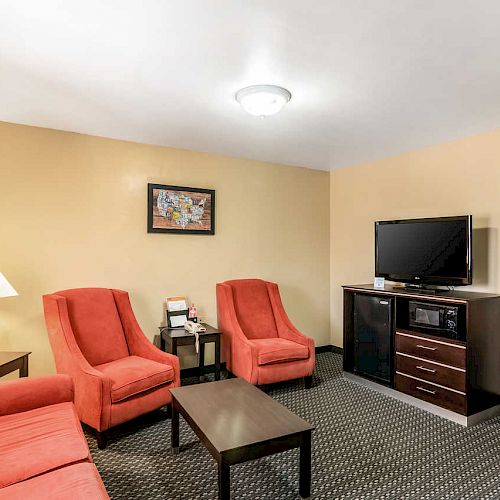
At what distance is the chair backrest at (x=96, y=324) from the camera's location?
3207mm

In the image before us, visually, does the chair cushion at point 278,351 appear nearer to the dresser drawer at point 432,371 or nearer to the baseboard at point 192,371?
the baseboard at point 192,371

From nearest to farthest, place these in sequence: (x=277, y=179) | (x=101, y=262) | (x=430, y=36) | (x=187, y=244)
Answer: (x=430, y=36), (x=101, y=262), (x=187, y=244), (x=277, y=179)

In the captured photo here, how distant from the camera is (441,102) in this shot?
2.88m

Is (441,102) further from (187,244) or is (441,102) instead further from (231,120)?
(187,244)

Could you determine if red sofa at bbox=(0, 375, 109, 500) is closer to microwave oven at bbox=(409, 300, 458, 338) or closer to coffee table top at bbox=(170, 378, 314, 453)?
coffee table top at bbox=(170, 378, 314, 453)

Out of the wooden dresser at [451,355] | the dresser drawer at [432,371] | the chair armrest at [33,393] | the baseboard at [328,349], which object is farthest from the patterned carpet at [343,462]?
the baseboard at [328,349]

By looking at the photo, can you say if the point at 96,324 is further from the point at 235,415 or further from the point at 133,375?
the point at 235,415

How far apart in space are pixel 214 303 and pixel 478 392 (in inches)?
104

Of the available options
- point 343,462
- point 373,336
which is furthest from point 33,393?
point 373,336

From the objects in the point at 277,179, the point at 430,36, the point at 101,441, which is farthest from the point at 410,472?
the point at 277,179

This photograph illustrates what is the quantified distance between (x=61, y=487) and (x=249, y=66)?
7.74 feet

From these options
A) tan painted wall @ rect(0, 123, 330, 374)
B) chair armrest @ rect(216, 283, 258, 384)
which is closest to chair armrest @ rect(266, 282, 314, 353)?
tan painted wall @ rect(0, 123, 330, 374)

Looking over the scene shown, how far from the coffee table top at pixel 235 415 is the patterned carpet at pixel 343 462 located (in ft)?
1.30

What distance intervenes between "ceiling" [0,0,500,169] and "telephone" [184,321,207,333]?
187 cm
